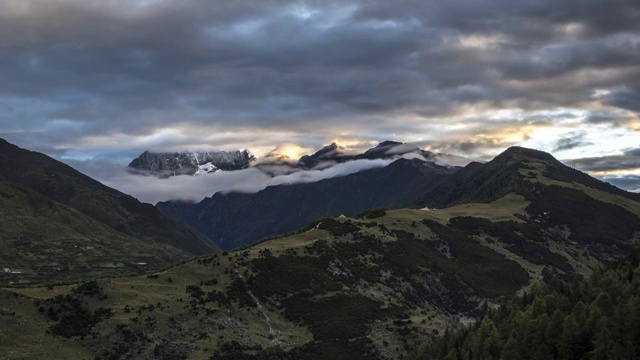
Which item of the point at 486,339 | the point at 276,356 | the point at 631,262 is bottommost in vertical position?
the point at 276,356

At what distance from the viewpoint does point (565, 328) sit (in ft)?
432

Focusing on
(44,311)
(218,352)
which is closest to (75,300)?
(44,311)

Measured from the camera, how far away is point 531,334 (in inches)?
5566

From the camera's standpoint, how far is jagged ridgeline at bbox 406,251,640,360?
124875mm

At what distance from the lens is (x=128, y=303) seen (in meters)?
199

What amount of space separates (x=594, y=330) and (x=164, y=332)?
123m

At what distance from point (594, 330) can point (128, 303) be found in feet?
453

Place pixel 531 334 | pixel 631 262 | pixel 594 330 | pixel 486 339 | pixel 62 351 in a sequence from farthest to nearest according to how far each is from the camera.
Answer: pixel 631 262 < pixel 62 351 < pixel 486 339 < pixel 531 334 < pixel 594 330

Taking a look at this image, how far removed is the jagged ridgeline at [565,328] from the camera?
124875 mm

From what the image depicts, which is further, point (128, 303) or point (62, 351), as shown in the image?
point (128, 303)

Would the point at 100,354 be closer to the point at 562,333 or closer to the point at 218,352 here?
the point at 218,352

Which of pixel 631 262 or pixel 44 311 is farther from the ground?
pixel 631 262

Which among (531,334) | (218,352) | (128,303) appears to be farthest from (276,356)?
(531,334)

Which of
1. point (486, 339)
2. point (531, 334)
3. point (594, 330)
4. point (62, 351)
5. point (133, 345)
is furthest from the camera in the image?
point (133, 345)
